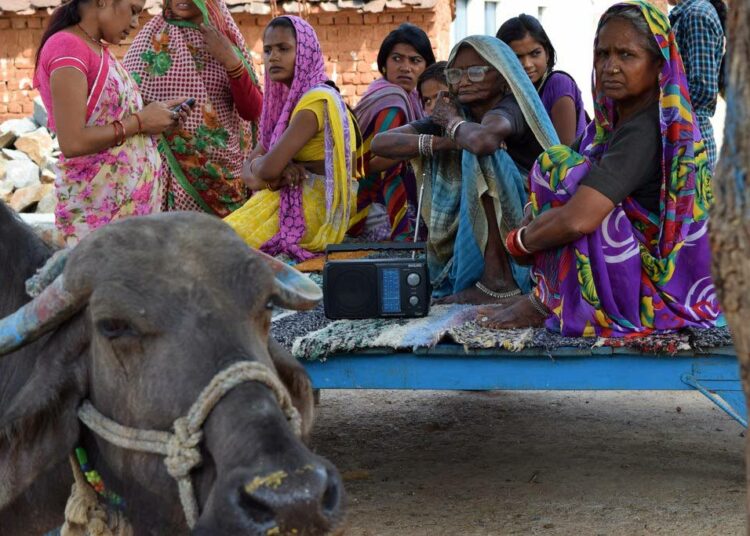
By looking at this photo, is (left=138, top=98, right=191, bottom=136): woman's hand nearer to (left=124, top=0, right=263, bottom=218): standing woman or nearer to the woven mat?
(left=124, top=0, right=263, bottom=218): standing woman

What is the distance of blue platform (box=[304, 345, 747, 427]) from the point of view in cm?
432

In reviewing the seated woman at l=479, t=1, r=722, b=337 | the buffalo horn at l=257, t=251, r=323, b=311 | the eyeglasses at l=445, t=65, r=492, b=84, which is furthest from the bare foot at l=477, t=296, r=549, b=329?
the buffalo horn at l=257, t=251, r=323, b=311

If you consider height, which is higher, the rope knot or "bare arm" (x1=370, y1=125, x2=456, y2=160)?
"bare arm" (x1=370, y1=125, x2=456, y2=160)

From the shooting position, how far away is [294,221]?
6.11 meters

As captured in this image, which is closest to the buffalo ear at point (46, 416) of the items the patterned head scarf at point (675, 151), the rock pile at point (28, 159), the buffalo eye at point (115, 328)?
the buffalo eye at point (115, 328)

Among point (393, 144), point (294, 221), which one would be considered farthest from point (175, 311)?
point (294, 221)

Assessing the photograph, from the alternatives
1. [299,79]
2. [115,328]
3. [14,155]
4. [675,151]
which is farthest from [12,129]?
[115,328]

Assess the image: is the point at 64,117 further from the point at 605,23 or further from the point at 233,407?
the point at 233,407

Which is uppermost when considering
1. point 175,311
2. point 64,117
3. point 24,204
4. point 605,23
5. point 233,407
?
point 605,23

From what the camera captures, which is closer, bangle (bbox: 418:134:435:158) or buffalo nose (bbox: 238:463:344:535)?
buffalo nose (bbox: 238:463:344:535)

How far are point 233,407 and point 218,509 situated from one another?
230 mm

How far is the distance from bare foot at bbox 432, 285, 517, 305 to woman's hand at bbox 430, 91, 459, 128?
0.88 m

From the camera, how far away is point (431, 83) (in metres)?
6.51

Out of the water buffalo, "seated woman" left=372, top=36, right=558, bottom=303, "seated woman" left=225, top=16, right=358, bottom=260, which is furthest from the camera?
"seated woman" left=225, top=16, right=358, bottom=260
